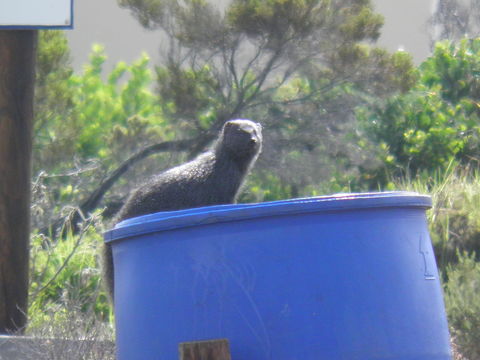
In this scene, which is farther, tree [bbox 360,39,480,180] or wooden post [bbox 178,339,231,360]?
tree [bbox 360,39,480,180]

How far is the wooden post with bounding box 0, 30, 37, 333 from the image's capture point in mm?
4598

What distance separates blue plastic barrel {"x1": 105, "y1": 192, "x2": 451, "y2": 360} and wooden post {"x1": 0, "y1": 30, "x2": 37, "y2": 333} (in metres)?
1.95

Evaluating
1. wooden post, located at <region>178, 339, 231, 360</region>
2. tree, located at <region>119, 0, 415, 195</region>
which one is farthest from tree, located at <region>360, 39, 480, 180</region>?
wooden post, located at <region>178, 339, 231, 360</region>

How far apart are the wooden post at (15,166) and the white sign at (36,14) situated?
144 millimetres

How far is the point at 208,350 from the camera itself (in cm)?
267

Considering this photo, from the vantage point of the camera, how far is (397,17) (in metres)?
22.2

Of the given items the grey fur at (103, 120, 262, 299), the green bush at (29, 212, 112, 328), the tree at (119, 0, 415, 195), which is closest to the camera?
the grey fur at (103, 120, 262, 299)

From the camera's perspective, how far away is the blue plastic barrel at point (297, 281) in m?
2.72

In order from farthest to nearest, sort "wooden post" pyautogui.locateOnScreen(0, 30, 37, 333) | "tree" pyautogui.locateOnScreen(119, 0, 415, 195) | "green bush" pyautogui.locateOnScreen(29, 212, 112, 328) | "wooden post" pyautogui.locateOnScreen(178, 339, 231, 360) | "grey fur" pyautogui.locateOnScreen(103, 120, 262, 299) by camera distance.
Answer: "tree" pyautogui.locateOnScreen(119, 0, 415, 195) < "green bush" pyautogui.locateOnScreen(29, 212, 112, 328) < "wooden post" pyautogui.locateOnScreen(0, 30, 37, 333) < "grey fur" pyautogui.locateOnScreen(103, 120, 262, 299) < "wooden post" pyautogui.locateOnScreen(178, 339, 231, 360)

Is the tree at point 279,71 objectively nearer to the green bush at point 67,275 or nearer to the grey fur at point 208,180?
the green bush at point 67,275

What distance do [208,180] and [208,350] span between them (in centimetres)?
150

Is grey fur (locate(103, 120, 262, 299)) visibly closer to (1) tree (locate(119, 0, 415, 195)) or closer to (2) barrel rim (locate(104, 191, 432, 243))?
→ (2) barrel rim (locate(104, 191, 432, 243))

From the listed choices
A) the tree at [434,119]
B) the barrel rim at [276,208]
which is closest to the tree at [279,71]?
the tree at [434,119]

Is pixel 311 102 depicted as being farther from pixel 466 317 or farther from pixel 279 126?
pixel 466 317
